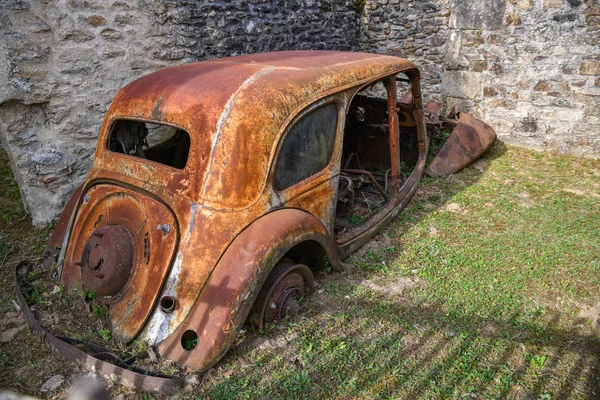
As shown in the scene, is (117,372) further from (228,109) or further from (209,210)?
(228,109)

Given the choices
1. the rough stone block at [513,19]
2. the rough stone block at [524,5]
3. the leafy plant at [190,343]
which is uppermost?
the rough stone block at [524,5]

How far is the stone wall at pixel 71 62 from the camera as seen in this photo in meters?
3.90

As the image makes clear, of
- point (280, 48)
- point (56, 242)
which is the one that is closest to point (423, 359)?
point (56, 242)

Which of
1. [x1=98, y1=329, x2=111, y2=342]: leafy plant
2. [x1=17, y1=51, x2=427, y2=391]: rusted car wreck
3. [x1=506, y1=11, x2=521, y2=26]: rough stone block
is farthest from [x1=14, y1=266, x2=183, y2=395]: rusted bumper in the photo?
[x1=506, y1=11, x2=521, y2=26]: rough stone block

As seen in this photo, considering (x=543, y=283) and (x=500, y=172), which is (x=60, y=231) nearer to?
(x=543, y=283)

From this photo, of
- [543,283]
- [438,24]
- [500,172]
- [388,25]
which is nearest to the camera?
[543,283]

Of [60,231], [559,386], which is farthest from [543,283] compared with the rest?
[60,231]

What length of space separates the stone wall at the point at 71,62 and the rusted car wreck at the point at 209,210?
3.31ft

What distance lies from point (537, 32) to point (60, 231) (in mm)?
5719

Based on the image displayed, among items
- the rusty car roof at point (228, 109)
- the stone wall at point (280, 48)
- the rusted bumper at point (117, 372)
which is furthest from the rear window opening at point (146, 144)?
the rusted bumper at point (117, 372)

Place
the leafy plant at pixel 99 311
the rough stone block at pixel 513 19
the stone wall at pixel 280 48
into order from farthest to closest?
the rough stone block at pixel 513 19 → the stone wall at pixel 280 48 → the leafy plant at pixel 99 311

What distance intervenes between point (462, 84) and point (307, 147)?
13.5 ft

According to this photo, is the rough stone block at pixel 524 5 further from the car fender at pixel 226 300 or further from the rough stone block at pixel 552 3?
the car fender at pixel 226 300

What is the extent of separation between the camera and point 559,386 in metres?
2.54
